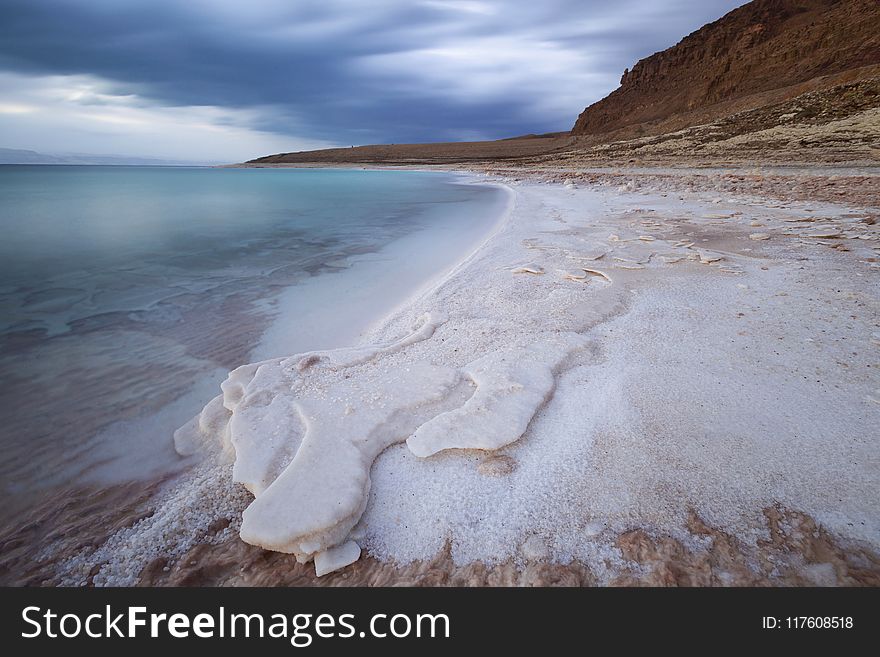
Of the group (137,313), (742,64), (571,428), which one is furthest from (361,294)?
(742,64)

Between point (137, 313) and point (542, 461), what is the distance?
4.80 meters

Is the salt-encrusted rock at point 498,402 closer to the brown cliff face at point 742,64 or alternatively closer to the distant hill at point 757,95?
the distant hill at point 757,95

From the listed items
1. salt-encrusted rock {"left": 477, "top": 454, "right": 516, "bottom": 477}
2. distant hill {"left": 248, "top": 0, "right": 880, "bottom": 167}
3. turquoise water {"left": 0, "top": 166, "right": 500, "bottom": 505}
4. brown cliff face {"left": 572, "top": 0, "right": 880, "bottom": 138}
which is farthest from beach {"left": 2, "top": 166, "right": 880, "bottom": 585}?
brown cliff face {"left": 572, "top": 0, "right": 880, "bottom": 138}

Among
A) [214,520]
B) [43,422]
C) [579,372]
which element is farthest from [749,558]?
[43,422]

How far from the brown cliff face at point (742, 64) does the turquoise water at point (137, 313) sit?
30.1m

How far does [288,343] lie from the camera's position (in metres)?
3.67

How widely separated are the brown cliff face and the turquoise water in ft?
98.6

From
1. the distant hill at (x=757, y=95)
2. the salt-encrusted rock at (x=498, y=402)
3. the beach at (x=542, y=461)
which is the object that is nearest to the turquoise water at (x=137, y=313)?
the beach at (x=542, y=461)

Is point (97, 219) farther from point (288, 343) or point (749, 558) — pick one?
point (749, 558)

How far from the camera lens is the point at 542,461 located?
1730mm

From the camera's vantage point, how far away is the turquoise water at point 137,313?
2.40m

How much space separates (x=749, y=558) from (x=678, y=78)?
62.2 m

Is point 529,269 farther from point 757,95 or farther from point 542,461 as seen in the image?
point 757,95

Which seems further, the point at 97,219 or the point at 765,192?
the point at 97,219
